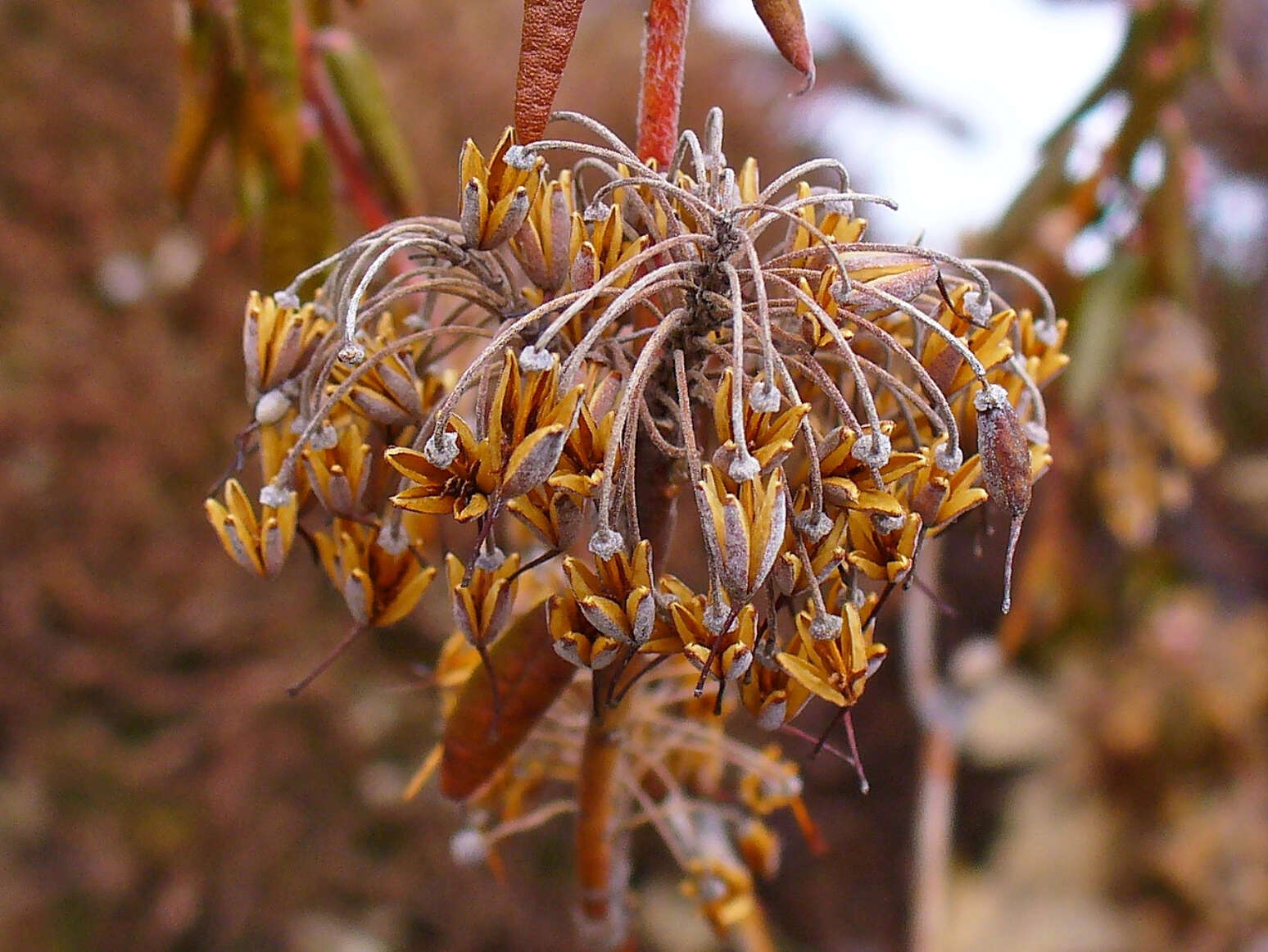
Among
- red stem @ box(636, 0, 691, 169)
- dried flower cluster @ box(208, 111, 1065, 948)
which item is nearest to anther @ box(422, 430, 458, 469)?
dried flower cluster @ box(208, 111, 1065, 948)

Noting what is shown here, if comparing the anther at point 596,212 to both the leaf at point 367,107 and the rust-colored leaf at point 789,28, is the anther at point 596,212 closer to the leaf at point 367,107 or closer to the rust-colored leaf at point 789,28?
the rust-colored leaf at point 789,28

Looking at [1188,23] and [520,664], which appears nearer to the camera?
[520,664]

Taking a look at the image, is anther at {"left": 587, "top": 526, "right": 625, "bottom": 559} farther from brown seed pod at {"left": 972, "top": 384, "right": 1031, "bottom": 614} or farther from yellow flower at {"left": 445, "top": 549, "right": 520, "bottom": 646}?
brown seed pod at {"left": 972, "top": 384, "right": 1031, "bottom": 614}

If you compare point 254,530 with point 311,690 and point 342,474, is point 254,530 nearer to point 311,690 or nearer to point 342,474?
point 342,474

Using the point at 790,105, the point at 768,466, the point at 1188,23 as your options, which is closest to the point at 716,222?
the point at 768,466

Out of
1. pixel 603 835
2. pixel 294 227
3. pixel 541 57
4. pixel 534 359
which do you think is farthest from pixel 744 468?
pixel 294 227

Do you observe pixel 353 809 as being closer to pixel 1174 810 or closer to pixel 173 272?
pixel 173 272

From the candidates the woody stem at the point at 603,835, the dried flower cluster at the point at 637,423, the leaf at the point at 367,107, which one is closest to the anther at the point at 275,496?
the dried flower cluster at the point at 637,423
